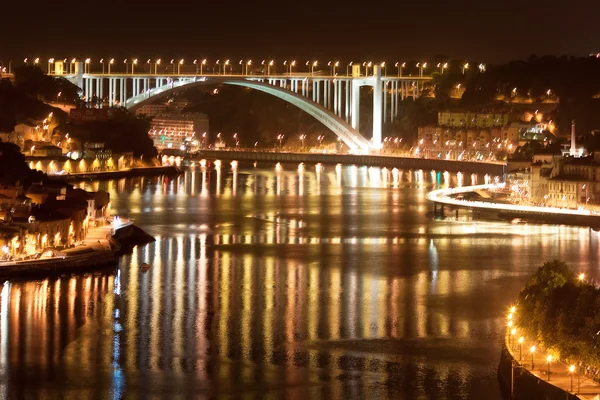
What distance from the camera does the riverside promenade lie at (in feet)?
26.9

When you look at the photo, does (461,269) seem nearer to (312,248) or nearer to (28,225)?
(312,248)

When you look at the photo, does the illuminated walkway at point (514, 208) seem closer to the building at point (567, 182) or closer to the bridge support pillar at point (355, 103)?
the building at point (567, 182)

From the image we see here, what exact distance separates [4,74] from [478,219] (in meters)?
17.3

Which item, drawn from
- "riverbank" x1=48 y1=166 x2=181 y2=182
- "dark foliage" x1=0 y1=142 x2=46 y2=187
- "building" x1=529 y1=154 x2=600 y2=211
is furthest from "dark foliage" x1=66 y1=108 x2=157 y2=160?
"building" x1=529 y1=154 x2=600 y2=211

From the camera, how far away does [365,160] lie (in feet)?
116

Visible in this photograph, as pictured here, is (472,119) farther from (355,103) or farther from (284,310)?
(284,310)

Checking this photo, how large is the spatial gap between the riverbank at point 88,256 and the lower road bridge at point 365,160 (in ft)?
44.4

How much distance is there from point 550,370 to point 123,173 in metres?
22.1

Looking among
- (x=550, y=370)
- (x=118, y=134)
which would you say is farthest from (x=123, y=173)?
(x=550, y=370)

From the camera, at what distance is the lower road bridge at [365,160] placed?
107ft

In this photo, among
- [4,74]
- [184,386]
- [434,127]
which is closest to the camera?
[184,386]

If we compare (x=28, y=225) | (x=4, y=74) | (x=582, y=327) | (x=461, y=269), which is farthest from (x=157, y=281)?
(x=4, y=74)

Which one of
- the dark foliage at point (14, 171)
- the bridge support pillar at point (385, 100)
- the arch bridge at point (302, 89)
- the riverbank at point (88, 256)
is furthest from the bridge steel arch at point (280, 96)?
the riverbank at point (88, 256)

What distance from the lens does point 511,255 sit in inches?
620
